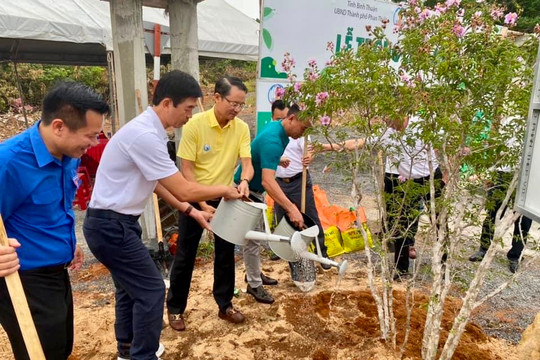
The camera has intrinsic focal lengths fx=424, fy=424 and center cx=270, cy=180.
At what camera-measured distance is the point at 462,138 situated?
229 centimetres

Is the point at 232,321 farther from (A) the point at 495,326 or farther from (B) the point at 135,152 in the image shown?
(A) the point at 495,326

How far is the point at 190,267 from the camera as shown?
3127 mm

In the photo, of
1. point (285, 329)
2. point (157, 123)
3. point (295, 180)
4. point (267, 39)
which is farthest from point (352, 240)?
point (157, 123)

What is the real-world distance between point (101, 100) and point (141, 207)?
2.35ft

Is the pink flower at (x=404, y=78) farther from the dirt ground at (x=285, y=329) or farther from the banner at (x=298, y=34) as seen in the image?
the banner at (x=298, y=34)

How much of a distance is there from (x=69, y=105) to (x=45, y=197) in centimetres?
41

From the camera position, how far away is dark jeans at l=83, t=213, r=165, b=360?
2250 mm

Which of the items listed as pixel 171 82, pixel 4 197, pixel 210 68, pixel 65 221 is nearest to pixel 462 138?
pixel 171 82

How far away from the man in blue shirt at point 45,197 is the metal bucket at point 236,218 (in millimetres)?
964

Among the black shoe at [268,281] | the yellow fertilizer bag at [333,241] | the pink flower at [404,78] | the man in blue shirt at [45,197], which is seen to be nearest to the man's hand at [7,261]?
the man in blue shirt at [45,197]

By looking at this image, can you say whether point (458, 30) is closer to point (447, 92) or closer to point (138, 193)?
point (447, 92)

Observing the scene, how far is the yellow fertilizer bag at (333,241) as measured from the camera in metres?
4.77

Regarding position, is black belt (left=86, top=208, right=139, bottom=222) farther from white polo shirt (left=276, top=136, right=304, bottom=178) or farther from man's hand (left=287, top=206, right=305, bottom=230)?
white polo shirt (left=276, top=136, right=304, bottom=178)

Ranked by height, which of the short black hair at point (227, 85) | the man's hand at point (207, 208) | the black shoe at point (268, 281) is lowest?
the black shoe at point (268, 281)
